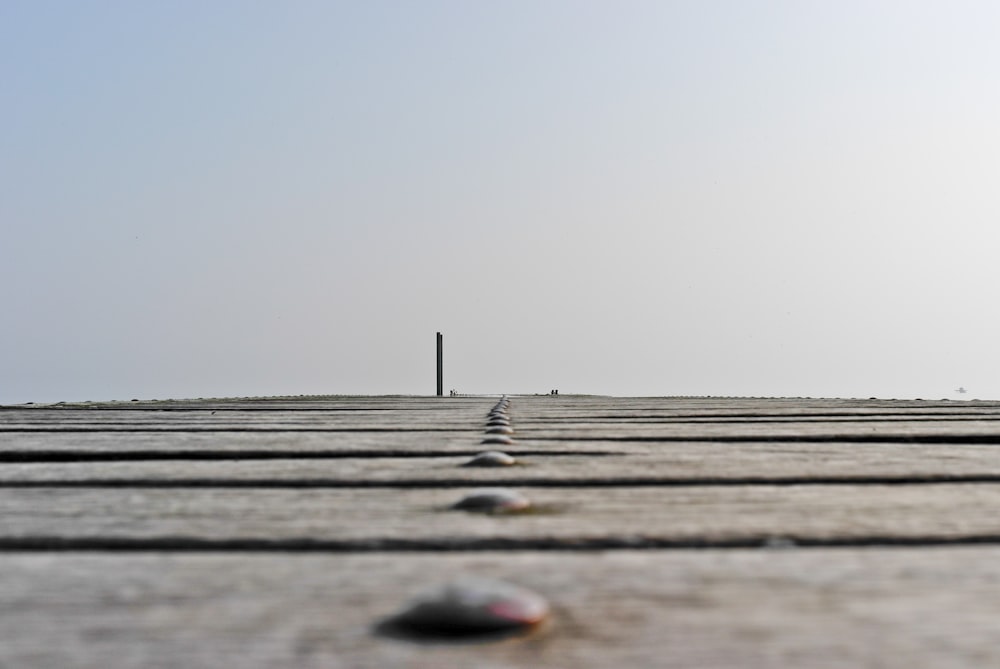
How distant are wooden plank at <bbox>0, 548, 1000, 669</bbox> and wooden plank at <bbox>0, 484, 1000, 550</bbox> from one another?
0.33 feet

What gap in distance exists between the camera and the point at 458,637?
31.8 inches

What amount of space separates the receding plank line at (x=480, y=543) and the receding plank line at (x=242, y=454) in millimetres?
1040

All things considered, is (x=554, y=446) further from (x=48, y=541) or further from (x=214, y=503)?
(x=48, y=541)

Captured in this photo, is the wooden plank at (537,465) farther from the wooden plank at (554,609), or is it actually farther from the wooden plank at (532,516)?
the wooden plank at (554,609)

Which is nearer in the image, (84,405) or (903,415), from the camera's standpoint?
(903,415)

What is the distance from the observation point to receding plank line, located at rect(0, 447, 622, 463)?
2264mm

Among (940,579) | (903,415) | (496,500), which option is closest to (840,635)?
(940,579)

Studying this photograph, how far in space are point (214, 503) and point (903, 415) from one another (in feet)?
11.7

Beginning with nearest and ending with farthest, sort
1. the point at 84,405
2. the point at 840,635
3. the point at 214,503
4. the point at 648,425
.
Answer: the point at 840,635 < the point at 214,503 < the point at 648,425 < the point at 84,405

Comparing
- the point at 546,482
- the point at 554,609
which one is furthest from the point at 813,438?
the point at 554,609

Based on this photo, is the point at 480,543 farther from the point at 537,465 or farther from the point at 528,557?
the point at 537,465

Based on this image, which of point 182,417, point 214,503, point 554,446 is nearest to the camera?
point 214,503

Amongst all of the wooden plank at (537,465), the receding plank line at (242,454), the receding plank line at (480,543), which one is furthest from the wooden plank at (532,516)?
the receding plank line at (242,454)

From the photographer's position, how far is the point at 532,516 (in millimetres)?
1340
